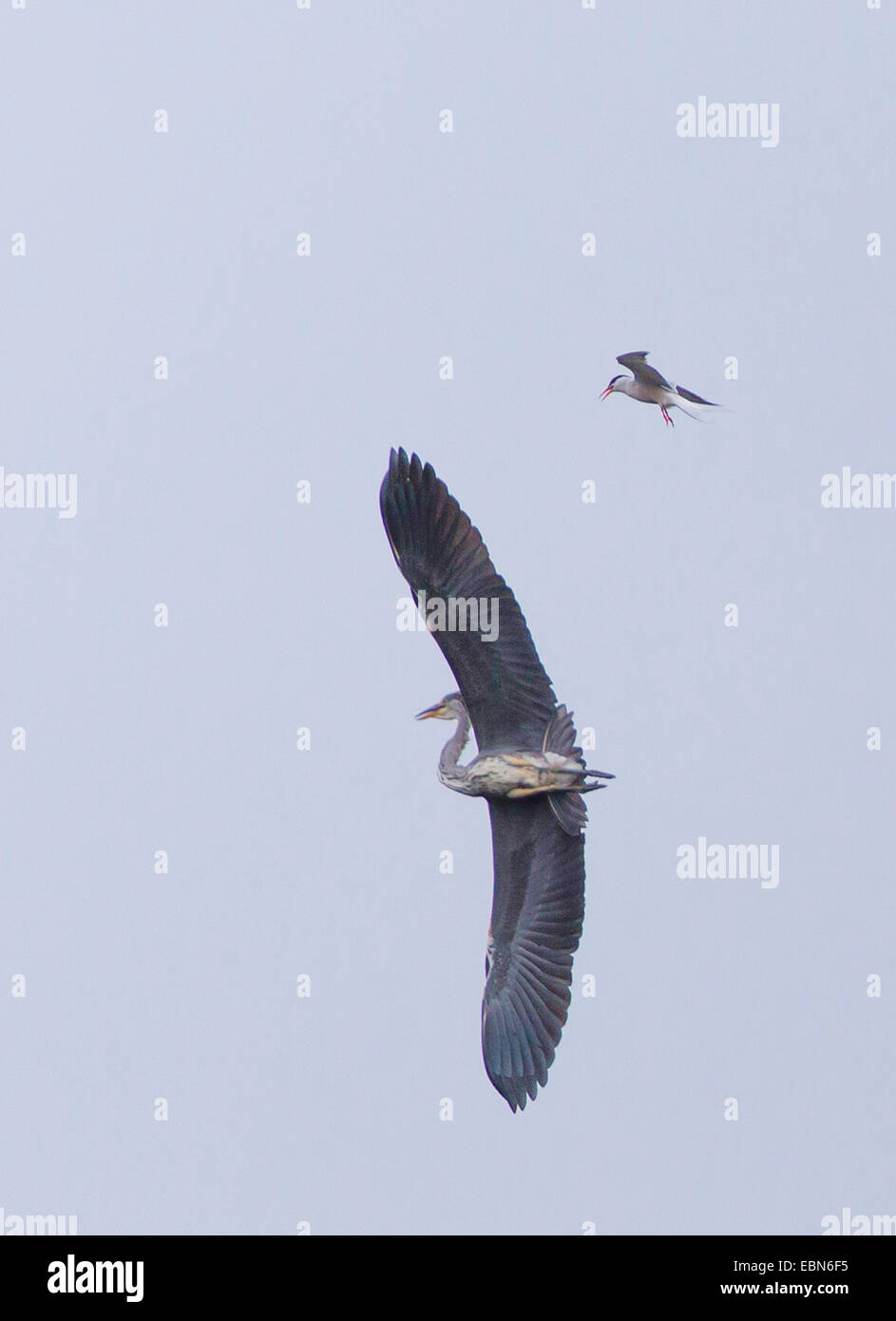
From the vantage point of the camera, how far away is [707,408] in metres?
18.1

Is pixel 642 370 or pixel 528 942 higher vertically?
pixel 642 370

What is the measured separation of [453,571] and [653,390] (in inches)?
155

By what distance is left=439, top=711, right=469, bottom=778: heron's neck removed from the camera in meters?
16.1

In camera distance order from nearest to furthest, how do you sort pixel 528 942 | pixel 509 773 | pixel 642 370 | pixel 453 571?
1. pixel 453 571
2. pixel 509 773
3. pixel 528 942
4. pixel 642 370

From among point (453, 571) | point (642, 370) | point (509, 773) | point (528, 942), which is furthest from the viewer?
point (642, 370)

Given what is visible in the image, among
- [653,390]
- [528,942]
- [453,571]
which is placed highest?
[653,390]

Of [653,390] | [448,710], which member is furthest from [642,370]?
[448,710]

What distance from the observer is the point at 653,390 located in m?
18.9

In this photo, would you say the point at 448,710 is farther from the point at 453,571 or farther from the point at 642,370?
the point at 642,370

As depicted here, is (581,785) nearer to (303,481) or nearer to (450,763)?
(450,763)

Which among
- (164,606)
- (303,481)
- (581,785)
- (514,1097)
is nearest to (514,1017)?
(514,1097)

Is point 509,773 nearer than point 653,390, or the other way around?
point 509,773

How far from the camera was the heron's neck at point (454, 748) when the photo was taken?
16.1 meters

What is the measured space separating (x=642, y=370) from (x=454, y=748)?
3.97 metres
